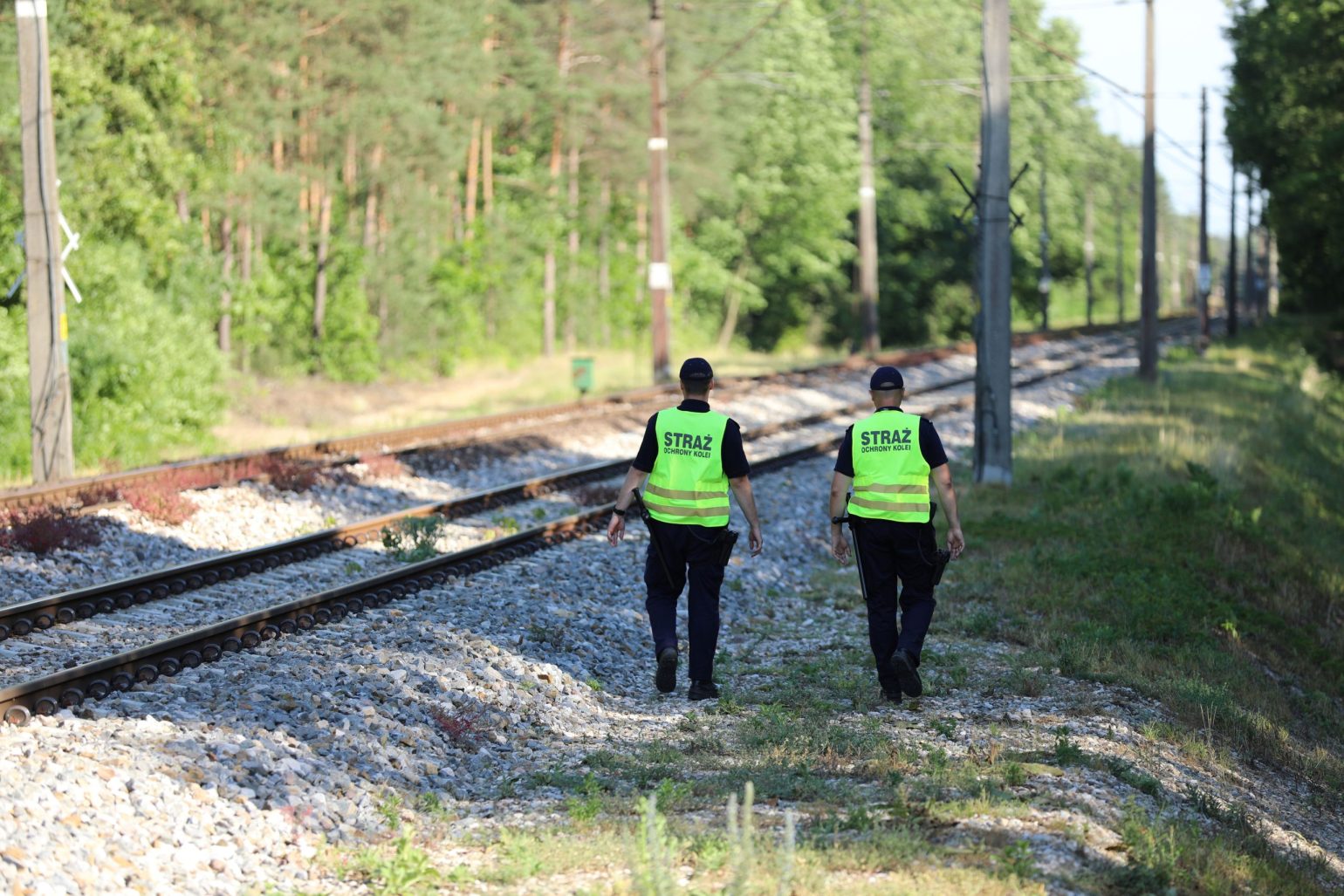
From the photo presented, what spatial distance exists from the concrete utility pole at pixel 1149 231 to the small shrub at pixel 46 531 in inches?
896

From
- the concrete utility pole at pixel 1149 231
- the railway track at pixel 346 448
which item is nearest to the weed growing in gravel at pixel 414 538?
the railway track at pixel 346 448

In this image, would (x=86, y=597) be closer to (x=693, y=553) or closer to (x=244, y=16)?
(x=693, y=553)

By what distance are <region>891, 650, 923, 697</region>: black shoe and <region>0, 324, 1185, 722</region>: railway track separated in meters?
3.63

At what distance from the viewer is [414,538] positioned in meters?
12.3

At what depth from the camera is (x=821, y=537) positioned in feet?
48.6

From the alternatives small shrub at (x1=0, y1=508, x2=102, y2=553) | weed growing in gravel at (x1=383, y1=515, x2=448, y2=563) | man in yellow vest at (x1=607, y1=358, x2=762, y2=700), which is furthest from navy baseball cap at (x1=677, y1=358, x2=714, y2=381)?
small shrub at (x1=0, y1=508, x2=102, y2=553)

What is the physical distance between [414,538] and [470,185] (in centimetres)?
3883

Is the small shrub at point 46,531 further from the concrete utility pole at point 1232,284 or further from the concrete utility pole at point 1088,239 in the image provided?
the concrete utility pole at point 1088,239

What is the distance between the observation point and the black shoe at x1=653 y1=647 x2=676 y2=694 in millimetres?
8727

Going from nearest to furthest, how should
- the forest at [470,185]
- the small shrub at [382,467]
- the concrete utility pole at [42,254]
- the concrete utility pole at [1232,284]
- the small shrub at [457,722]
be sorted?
the small shrub at [457,722] < the small shrub at [382,467] < the concrete utility pole at [42,254] < the forest at [470,185] < the concrete utility pole at [1232,284]

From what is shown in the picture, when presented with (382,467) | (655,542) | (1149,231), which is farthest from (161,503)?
(1149,231)

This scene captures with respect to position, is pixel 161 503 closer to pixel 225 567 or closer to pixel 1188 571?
pixel 225 567

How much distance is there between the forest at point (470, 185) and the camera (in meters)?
24.9

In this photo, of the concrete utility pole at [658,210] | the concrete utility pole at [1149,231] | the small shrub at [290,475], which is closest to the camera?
the small shrub at [290,475]
